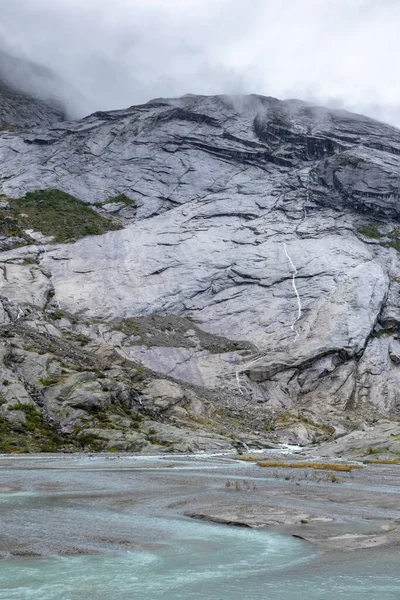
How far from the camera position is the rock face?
4023 inches

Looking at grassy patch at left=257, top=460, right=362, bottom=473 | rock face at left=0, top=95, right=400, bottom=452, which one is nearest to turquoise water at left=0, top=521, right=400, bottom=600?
grassy patch at left=257, top=460, right=362, bottom=473

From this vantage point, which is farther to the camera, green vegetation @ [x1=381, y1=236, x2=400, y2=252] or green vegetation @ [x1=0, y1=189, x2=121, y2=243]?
green vegetation @ [x1=381, y1=236, x2=400, y2=252]

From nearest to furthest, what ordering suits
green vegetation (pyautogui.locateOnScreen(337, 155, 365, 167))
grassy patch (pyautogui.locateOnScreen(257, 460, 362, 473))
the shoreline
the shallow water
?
the shallow water → the shoreline → grassy patch (pyautogui.locateOnScreen(257, 460, 362, 473)) → green vegetation (pyautogui.locateOnScreen(337, 155, 365, 167))

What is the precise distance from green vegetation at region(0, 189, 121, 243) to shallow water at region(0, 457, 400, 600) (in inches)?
4635

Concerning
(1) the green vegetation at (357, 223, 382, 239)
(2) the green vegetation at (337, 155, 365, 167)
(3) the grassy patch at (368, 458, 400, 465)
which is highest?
(2) the green vegetation at (337, 155, 365, 167)

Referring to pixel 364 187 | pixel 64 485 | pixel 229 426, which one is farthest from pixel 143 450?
pixel 364 187

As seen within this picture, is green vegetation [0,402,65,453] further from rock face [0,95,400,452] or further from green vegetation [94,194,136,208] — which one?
green vegetation [94,194,136,208]

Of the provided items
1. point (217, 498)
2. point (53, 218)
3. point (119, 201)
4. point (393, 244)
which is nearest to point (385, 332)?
point (393, 244)

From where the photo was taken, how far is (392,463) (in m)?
54.7

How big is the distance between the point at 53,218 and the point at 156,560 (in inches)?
5602

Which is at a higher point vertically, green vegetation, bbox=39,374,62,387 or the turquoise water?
green vegetation, bbox=39,374,62,387

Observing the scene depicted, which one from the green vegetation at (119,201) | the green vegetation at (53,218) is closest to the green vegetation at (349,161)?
the green vegetation at (119,201)

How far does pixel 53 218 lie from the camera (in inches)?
5965

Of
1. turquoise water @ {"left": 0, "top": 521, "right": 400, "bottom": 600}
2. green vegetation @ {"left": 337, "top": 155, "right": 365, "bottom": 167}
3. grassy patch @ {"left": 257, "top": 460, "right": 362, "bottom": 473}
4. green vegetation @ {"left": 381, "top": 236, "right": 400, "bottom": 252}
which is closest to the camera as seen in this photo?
turquoise water @ {"left": 0, "top": 521, "right": 400, "bottom": 600}
